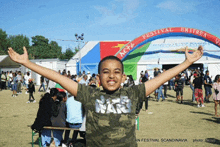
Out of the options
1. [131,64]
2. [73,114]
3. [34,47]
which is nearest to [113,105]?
[73,114]

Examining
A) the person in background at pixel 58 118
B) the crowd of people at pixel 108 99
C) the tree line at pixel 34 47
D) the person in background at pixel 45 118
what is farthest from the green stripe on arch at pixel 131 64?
the tree line at pixel 34 47

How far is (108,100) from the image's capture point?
1.98m

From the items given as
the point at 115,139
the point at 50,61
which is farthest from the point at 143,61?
the point at 115,139

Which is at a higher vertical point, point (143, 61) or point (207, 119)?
point (143, 61)

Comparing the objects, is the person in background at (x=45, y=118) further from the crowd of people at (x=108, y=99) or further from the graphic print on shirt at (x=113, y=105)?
the graphic print on shirt at (x=113, y=105)

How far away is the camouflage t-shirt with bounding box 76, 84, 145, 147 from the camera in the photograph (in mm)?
1886

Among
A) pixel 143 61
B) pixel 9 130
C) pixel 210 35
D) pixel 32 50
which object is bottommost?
pixel 9 130

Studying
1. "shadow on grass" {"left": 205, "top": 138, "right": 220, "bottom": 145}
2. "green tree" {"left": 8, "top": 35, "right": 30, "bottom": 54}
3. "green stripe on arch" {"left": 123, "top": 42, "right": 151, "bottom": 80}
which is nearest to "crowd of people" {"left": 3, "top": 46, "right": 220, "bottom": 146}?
"shadow on grass" {"left": 205, "top": 138, "right": 220, "bottom": 145}

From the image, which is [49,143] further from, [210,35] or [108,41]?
[108,41]

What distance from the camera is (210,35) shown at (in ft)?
56.9

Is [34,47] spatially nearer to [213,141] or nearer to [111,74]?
[213,141]

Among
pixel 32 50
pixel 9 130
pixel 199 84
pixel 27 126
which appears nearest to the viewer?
pixel 9 130

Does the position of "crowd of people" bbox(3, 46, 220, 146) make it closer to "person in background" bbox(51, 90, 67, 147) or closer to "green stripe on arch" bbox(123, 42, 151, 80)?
"person in background" bbox(51, 90, 67, 147)

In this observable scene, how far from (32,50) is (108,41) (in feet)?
178
